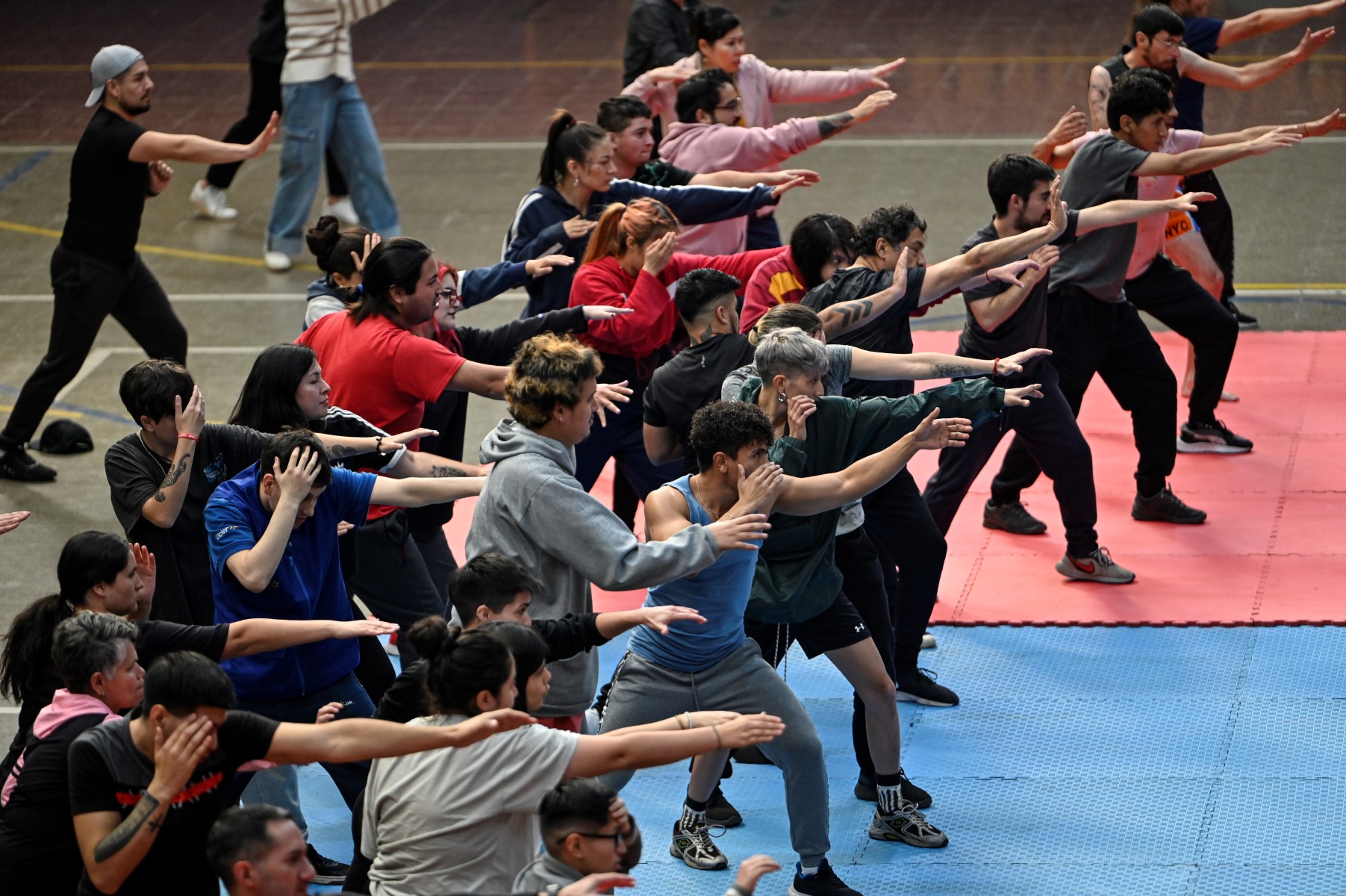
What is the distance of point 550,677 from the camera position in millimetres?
5664

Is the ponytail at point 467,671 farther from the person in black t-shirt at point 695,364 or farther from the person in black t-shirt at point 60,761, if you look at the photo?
the person in black t-shirt at point 695,364

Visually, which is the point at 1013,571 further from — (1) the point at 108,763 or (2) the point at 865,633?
(1) the point at 108,763

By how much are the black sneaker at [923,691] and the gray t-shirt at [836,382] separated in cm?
102

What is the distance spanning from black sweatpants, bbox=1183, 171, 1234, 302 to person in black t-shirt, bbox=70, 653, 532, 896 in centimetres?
767

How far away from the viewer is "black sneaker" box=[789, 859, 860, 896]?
598cm

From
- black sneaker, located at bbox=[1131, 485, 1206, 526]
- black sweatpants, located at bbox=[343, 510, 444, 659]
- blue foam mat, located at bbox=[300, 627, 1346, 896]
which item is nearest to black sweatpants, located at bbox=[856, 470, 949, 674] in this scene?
blue foam mat, located at bbox=[300, 627, 1346, 896]

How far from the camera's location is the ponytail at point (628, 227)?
791 cm

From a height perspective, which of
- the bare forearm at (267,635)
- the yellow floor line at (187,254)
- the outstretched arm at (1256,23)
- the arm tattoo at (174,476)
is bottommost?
the yellow floor line at (187,254)

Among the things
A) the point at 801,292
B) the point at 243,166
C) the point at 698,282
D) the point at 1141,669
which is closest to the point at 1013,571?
the point at 1141,669

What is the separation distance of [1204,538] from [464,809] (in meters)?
5.64

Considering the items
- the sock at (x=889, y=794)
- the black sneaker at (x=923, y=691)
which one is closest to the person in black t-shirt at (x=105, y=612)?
the sock at (x=889, y=794)

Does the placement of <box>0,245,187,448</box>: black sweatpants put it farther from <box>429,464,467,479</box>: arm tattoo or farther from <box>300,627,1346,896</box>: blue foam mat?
<box>429,464,467,479</box>: arm tattoo

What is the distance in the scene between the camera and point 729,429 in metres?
5.67

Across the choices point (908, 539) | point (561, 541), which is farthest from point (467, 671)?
point (908, 539)
